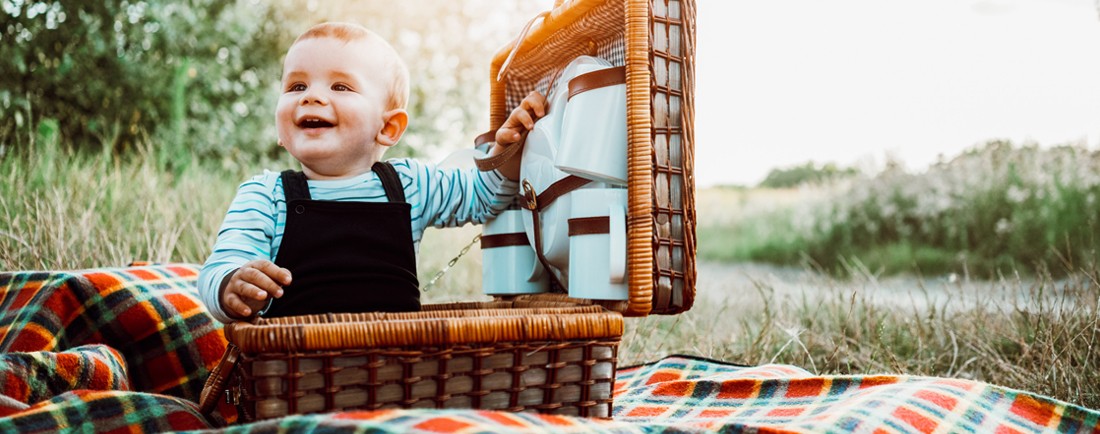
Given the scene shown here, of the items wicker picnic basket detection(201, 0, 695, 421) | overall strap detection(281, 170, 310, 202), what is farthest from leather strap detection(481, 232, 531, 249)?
overall strap detection(281, 170, 310, 202)

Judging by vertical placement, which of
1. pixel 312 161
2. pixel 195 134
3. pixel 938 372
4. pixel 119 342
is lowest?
pixel 938 372

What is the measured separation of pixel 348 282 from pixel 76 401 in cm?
53

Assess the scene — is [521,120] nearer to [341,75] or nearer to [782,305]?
[341,75]

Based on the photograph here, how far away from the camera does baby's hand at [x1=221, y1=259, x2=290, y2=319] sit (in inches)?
60.6

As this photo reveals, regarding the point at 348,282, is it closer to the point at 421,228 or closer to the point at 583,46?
the point at 421,228

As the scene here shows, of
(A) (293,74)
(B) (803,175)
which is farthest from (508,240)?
(B) (803,175)

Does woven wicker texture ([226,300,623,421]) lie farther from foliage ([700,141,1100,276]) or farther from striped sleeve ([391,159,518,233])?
foliage ([700,141,1100,276])

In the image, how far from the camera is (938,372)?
272cm

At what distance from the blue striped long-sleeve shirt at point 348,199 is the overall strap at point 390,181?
1 centimetres

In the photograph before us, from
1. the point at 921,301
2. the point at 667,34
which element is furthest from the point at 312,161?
the point at 921,301

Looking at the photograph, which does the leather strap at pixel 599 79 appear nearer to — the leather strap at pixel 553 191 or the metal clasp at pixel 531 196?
the leather strap at pixel 553 191

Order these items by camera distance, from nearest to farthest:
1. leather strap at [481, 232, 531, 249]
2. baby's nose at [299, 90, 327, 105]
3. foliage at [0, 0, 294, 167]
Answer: baby's nose at [299, 90, 327, 105] → leather strap at [481, 232, 531, 249] → foliage at [0, 0, 294, 167]

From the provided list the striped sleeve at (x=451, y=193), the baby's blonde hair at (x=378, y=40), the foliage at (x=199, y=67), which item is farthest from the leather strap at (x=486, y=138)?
the foliage at (x=199, y=67)

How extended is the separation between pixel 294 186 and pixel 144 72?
200 inches
